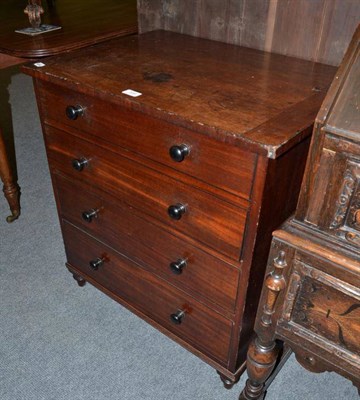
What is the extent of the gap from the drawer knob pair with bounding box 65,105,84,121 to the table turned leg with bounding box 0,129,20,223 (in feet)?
2.85

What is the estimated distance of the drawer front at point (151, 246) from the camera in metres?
1.24

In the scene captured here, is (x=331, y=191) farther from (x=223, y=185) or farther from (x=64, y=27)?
(x=64, y=27)

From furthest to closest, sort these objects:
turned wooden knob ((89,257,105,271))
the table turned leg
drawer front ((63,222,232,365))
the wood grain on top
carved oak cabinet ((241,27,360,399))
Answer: the table turned leg < the wood grain on top < turned wooden knob ((89,257,105,271)) < drawer front ((63,222,232,365)) < carved oak cabinet ((241,27,360,399))

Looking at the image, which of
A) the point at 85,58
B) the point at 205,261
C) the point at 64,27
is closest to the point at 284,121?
the point at 205,261

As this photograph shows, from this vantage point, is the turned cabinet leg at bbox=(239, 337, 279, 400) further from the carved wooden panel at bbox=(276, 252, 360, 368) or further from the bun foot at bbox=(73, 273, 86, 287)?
the bun foot at bbox=(73, 273, 86, 287)

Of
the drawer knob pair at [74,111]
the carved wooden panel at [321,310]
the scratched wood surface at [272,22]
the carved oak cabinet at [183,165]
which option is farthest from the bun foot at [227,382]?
the scratched wood surface at [272,22]

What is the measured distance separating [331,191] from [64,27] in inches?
64.6

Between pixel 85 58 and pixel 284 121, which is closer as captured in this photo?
pixel 284 121

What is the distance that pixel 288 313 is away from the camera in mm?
1106

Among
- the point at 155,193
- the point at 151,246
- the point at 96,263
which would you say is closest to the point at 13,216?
the point at 96,263

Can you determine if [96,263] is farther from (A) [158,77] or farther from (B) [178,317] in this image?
(A) [158,77]

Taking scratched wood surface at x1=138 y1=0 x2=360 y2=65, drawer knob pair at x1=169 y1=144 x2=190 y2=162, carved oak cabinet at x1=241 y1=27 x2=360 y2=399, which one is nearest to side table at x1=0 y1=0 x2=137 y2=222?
scratched wood surface at x1=138 y1=0 x2=360 y2=65

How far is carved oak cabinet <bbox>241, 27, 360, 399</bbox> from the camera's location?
845 millimetres

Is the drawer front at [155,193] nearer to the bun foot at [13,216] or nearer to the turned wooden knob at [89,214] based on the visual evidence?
the turned wooden knob at [89,214]
